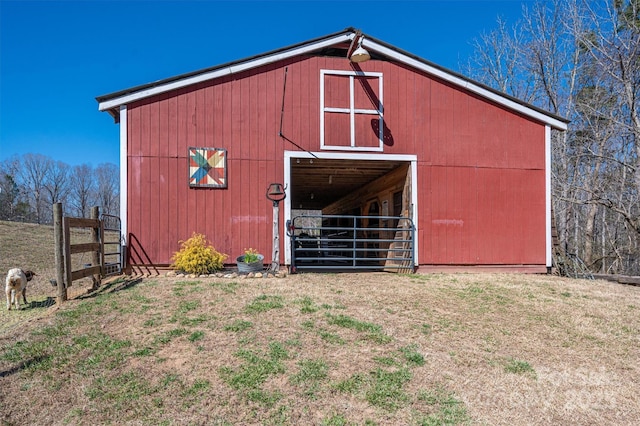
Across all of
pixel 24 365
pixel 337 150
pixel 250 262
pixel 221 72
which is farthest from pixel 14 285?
pixel 337 150

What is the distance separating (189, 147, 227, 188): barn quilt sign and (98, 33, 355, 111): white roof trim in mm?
1343

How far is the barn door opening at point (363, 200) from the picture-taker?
8.44m

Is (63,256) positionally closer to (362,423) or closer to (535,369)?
(362,423)

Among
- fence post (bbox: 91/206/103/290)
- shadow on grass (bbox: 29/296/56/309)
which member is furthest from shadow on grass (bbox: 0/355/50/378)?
fence post (bbox: 91/206/103/290)

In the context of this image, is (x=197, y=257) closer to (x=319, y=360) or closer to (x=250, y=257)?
(x=250, y=257)

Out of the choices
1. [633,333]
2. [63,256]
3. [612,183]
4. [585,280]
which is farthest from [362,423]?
[612,183]

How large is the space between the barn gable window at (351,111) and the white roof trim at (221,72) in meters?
0.63

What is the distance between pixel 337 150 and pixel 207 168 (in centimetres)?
279

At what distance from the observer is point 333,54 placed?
9.14 m

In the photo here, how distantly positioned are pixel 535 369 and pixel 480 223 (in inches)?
214

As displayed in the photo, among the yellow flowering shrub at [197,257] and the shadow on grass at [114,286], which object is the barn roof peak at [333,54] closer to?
the yellow flowering shrub at [197,257]

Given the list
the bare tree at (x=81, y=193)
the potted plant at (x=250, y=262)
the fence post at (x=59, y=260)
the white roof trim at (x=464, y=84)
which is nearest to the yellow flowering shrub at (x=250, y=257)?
the potted plant at (x=250, y=262)

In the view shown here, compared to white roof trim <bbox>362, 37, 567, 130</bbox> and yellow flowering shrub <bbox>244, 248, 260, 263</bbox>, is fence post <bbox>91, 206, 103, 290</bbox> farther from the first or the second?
white roof trim <bbox>362, 37, 567, 130</bbox>

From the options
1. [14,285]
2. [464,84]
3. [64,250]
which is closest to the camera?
[64,250]
